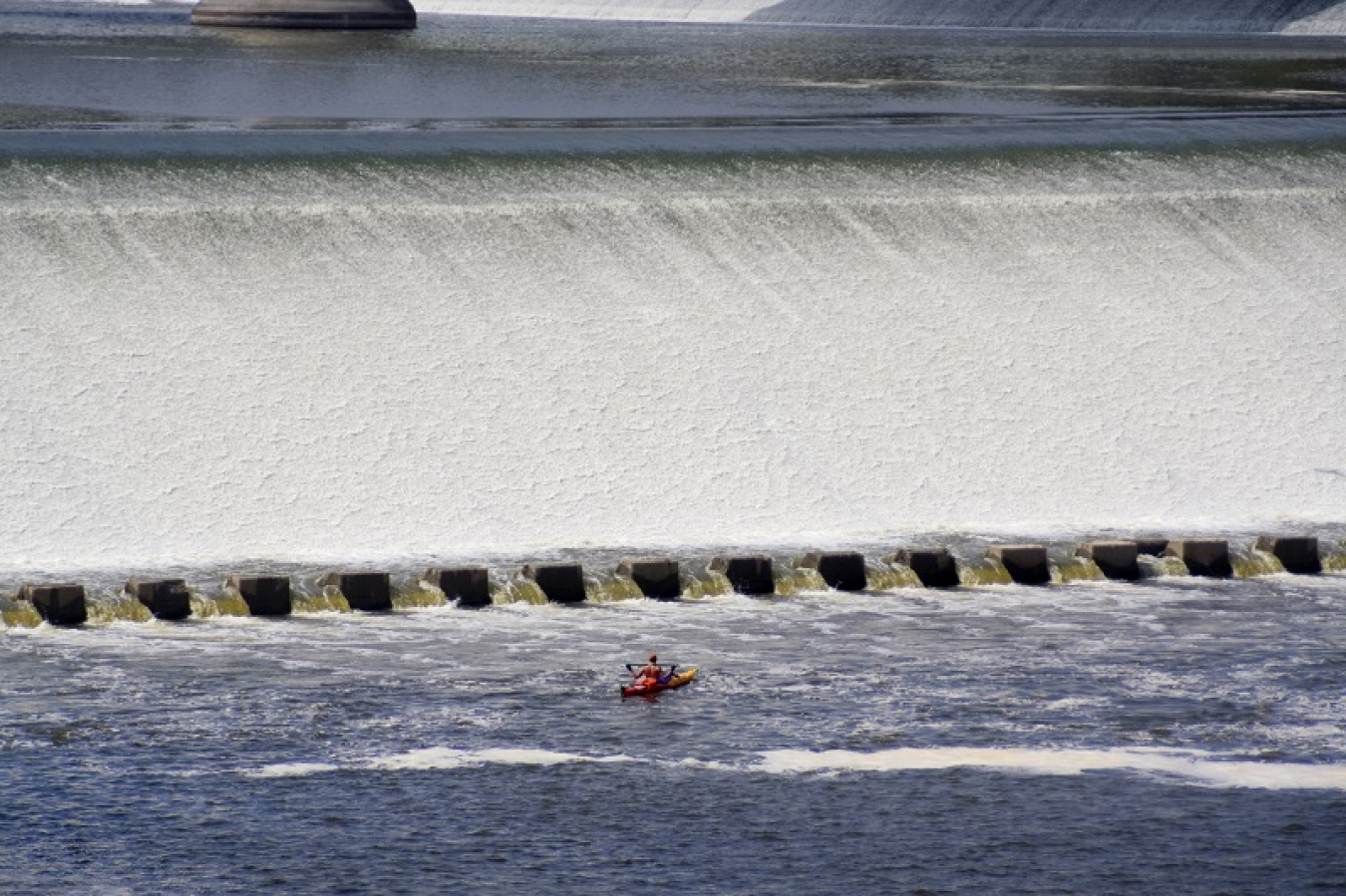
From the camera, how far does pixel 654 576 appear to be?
18109 millimetres

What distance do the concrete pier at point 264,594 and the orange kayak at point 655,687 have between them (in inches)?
124

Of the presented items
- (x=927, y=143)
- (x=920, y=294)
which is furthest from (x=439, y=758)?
(x=927, y=143)

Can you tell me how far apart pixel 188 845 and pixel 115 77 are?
3182cm

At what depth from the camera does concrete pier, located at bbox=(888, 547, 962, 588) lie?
18.7m

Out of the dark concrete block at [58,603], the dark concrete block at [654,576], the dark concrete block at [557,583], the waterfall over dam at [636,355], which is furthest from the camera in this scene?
the waterfall over dam at [636,355]

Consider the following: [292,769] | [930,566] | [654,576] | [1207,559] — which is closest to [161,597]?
[292,769]

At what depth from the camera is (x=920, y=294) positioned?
23312 mm

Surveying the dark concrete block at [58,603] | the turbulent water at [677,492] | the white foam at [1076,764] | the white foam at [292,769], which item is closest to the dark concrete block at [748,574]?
the turbulent water at [677,492]

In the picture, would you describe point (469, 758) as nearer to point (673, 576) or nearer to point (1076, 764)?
point (1076, 764)

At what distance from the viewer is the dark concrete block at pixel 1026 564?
1891 centimetres

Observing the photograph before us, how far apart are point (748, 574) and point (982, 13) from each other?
47.7 meters

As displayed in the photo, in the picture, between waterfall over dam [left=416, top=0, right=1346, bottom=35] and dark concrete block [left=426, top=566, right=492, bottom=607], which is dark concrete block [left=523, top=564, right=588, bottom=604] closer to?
dark concrete block [left=426, top=566, right=492, bottom=607]

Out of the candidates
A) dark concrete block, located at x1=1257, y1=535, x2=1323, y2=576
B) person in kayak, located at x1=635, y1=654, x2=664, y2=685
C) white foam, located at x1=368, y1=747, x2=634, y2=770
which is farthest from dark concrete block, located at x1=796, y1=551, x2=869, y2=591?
white foam, located at x1=368, y1=747, x2=634, y2=770

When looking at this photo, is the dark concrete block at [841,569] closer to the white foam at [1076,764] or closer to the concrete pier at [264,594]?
the white foam at [1076,764]
